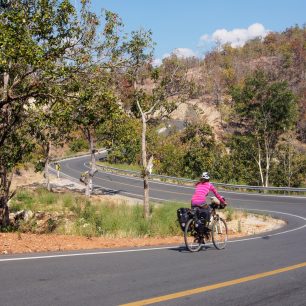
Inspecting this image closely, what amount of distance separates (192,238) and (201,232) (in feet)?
0.85

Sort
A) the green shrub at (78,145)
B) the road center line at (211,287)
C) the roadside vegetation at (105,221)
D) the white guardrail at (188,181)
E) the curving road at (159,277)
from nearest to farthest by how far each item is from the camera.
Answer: the road center line at (211,287) → the curving road at (159,277) → the roadside vegetation at (105,221) → the white guardrail at (188,181) → the green shrub at (78,145)

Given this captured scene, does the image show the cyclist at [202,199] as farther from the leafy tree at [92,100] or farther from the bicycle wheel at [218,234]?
the leafy tree at [92,100]

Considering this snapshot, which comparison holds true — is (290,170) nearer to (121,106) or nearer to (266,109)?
(266,109)

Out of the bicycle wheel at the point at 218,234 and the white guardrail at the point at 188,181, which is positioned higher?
the white guardrail at the point at 188,181

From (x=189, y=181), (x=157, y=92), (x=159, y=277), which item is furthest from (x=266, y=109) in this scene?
(x=159, y=277)

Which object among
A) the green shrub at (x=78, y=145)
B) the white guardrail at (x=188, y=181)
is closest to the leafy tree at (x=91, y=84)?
the white guardrail at (x=188, y=181)

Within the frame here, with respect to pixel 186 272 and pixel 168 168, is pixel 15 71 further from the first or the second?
pixel 168 168

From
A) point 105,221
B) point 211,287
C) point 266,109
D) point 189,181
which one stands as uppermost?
point 266,109

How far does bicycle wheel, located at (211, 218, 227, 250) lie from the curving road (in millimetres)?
278

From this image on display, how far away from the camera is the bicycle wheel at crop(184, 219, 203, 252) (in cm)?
1036

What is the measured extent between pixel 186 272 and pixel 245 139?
40363 millimetres

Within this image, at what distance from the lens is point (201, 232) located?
417 inches

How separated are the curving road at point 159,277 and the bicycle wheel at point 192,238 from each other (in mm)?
233

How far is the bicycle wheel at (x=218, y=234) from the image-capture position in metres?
10.9
